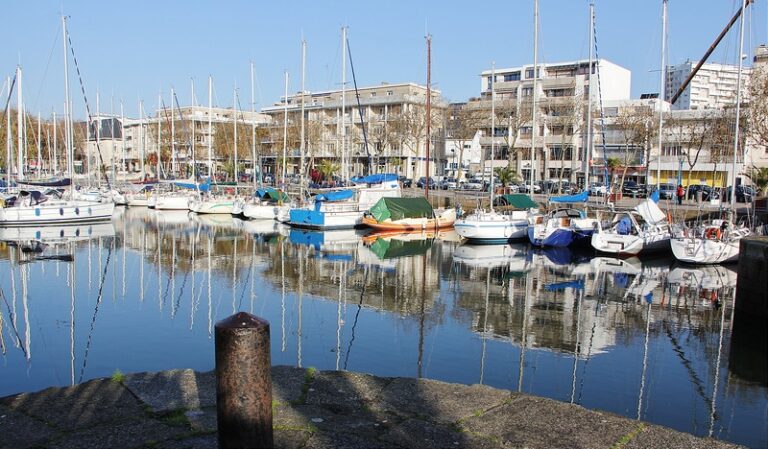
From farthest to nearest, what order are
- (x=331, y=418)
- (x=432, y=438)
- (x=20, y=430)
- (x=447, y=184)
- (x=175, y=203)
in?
(x=447, y=184)
(x=175, y=203)
(x=331, y=418)
(x=20, y=430)
(x=432, y=438)

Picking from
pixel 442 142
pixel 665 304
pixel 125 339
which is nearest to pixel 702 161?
pixel 442 142

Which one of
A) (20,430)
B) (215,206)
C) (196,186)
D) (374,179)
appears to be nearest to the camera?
(20,430)

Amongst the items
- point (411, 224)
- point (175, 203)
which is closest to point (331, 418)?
point (411, 224)

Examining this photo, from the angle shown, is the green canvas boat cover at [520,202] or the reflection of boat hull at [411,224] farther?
the reflection of boat hull at [411,224]

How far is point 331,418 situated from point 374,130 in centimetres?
7903

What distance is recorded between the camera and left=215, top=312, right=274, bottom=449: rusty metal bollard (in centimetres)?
477

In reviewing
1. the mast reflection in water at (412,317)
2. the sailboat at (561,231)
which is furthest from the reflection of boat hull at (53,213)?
the sailboat at (561,231)

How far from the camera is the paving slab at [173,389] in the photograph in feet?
27.7

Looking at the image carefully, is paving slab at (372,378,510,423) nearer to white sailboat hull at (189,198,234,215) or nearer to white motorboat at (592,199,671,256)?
white motorboat at (592,199,671,256)

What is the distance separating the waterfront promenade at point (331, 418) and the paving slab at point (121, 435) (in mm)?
12

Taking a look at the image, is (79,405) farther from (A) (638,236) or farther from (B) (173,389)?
(A) (638,236)

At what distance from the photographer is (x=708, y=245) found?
3012 centimetres

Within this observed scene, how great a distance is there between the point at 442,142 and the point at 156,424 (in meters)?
92.5

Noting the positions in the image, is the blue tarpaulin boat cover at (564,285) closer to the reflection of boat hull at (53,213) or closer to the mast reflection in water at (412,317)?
the mast reflection in water at (412,317)
